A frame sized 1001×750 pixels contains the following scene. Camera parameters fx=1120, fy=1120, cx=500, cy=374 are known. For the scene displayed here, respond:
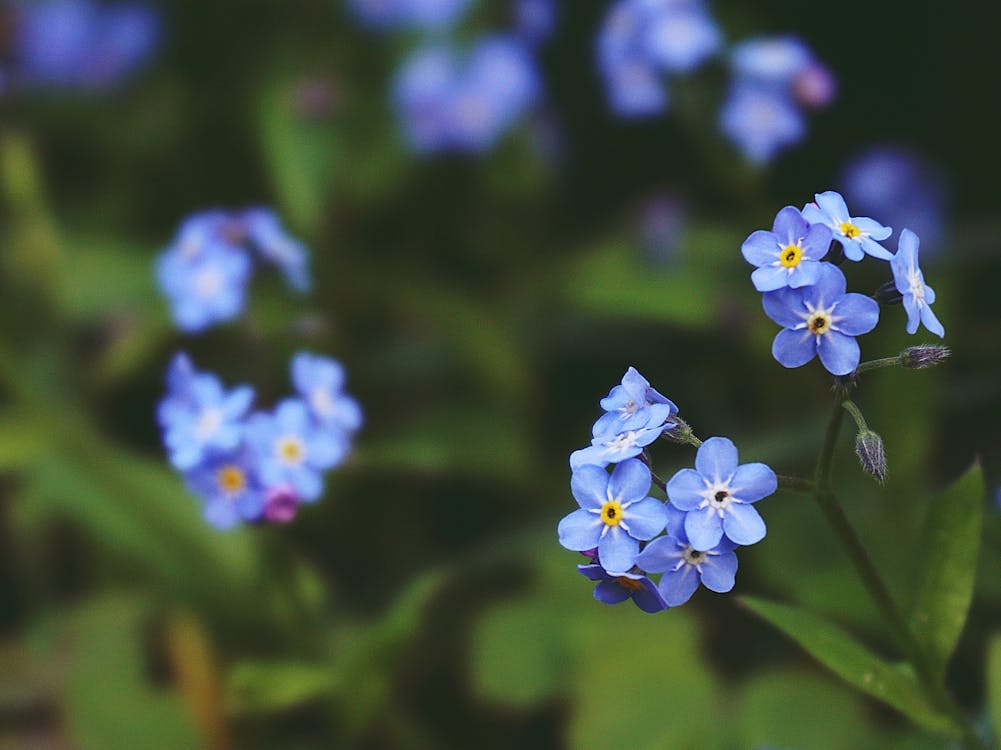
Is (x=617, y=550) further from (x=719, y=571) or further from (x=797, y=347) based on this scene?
(x=797, y=347)

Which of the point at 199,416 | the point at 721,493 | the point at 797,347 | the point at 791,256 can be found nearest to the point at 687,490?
the point at 721,493

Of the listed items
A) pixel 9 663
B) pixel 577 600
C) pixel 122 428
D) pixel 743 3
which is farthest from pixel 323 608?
pixel 743 3

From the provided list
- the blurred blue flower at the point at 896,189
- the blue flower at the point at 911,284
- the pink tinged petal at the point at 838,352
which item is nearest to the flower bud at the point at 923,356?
the blue flower at the point at 911,284

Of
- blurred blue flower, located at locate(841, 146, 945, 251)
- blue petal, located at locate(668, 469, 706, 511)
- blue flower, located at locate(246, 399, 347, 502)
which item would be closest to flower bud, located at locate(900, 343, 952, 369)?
blue petal, located at locate(668, 469, 706, 511)

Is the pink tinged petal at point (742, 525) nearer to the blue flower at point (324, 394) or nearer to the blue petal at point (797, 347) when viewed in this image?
the blue petal at point (797, 347)

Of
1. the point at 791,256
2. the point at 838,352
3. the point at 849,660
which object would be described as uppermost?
the point at 791,256

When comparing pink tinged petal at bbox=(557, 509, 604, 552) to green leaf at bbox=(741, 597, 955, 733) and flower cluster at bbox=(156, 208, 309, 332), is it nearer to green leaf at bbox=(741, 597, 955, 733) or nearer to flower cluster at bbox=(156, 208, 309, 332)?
green leaf at bbox=(741, 597, 955, 733)
